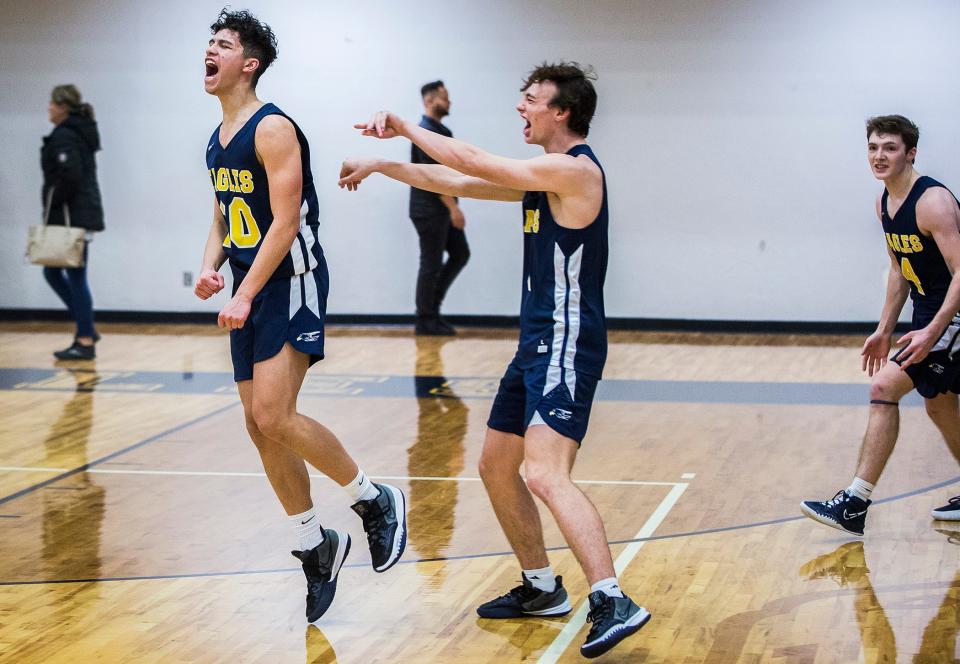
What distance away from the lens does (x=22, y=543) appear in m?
4.76

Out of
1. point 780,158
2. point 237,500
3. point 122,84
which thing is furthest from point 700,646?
point 122,84

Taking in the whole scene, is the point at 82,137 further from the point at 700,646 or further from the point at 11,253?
the point at 700,646

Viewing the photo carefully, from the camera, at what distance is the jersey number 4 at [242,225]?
3.92m

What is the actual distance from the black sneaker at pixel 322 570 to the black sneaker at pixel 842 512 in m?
1.80

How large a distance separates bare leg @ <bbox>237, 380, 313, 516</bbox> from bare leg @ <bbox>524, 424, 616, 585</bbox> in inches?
31.2

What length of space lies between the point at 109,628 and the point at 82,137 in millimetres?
6020

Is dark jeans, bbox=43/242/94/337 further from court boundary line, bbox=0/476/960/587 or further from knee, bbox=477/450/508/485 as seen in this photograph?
knee, bbox=477/450/508/485

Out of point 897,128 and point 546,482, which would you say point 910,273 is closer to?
point 897,128

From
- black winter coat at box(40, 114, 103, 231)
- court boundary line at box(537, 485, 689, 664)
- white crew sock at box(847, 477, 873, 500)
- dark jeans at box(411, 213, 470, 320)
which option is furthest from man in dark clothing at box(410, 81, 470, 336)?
white crew sock at box(847, 477, 873, 500)

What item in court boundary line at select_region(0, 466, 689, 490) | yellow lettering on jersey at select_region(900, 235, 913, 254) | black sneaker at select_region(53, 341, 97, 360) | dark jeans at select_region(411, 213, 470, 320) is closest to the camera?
yellow lettering on jersey at select_region(900, 235, 913, 254)

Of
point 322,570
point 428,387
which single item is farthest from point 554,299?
point 428,387

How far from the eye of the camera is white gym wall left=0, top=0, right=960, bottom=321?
35.0 ft

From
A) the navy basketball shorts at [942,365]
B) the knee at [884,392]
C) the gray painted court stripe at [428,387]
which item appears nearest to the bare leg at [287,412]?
the knee at [884,392]

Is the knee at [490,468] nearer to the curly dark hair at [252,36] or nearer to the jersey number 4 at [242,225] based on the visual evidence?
the jersey number 4 at [242,225]
